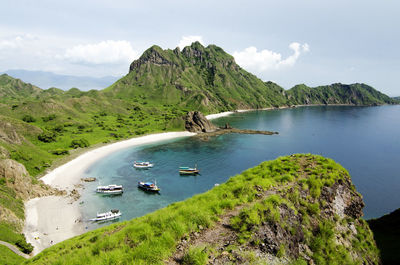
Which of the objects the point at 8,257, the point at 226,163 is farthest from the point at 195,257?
the point at 226,163

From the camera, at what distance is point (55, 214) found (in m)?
55.2

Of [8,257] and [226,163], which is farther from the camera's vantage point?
[226,163]

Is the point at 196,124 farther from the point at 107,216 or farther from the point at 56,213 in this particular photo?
the point at 56,213

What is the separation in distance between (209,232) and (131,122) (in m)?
199

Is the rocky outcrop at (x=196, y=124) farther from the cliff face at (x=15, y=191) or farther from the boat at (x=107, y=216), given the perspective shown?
the boat at (x=107, y=216)

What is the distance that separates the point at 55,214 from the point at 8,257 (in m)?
25.8

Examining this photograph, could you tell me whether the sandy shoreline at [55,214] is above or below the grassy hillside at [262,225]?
below

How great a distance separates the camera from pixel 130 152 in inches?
4779

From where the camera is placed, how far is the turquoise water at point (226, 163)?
66.6 meters

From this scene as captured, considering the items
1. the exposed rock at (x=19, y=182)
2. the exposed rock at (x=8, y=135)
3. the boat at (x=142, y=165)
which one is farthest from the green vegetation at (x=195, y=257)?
the exposed rock at (x=8, y=135)

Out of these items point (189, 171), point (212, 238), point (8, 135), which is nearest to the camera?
point (212, 238)

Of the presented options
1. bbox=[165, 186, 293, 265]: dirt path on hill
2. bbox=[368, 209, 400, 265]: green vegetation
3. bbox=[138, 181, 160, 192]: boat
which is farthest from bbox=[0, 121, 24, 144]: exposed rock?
bbox=[368, 209, 400, 265]: green vegetation

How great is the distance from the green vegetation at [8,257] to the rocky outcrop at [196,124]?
14509cm

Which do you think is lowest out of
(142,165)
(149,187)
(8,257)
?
(149,187)
